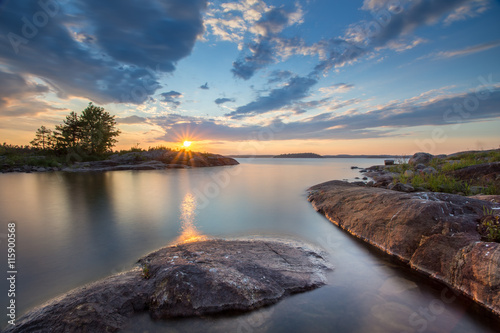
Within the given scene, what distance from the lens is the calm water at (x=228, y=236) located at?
12.3 feet

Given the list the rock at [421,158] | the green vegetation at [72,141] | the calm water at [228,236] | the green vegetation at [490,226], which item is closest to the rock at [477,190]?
the green vegetation at [490,226]

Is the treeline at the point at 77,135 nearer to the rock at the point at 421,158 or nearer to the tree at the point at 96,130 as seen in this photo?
the tree at the point at 96,130

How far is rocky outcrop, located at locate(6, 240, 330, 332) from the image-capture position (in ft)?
11.1

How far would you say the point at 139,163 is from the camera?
42.5m

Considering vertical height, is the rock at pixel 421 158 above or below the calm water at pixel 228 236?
above

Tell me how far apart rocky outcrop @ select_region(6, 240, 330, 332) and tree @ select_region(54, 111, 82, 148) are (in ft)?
155

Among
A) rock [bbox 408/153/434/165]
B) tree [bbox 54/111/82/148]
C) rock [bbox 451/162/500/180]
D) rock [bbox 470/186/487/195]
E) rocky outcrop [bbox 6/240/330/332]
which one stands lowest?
rocky outcrop [bbox 6/240/330/332]

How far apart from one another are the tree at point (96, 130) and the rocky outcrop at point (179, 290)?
→ 46.1 metres

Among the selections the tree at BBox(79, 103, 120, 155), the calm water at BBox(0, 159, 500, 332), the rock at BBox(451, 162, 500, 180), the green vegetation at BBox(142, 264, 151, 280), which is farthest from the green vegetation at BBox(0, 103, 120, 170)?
the rock at BBox(451, 162, 500, 180)

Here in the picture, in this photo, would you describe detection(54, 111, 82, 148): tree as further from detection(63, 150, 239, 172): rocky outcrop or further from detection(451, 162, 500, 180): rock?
detection(451, 162, 500, 180): rock

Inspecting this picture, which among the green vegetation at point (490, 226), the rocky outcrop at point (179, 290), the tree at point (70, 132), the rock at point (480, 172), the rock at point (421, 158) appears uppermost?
the tree at point (70, 132)

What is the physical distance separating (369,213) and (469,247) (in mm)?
3411

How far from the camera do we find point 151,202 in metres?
14.3

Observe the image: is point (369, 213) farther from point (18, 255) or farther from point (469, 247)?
point (18, 255)
